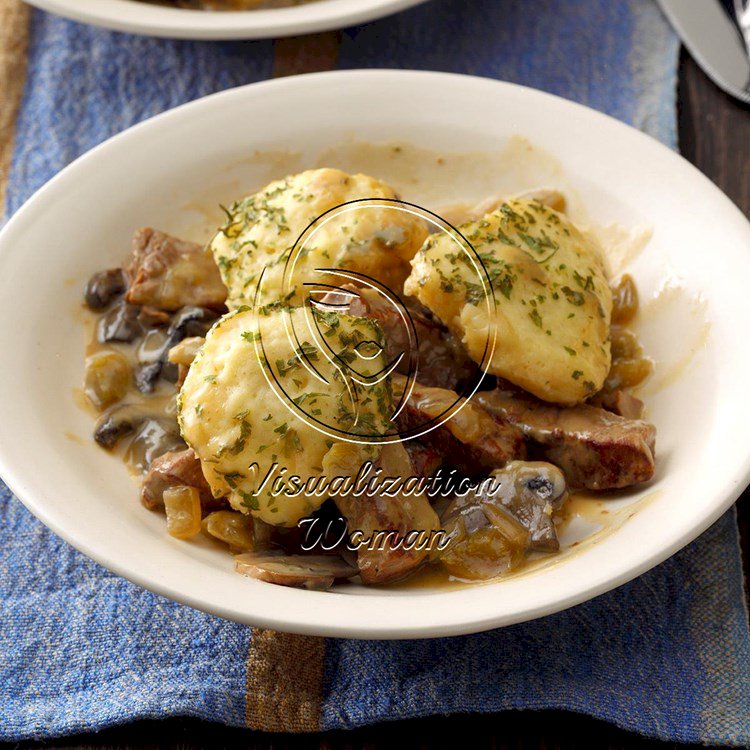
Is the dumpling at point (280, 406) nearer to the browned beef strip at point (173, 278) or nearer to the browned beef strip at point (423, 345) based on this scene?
the browned beef strip at point (423, 345)

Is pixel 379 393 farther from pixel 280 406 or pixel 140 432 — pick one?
pixel 140 432

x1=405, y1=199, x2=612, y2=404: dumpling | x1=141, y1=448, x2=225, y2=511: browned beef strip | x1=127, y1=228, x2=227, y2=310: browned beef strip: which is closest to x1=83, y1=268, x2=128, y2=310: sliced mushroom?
x1=127, y1=228, x2=227, y2=310: browned beef strip

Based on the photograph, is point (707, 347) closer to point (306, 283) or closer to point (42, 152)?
point (306, 283)

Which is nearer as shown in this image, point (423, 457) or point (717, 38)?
point (423, 457)

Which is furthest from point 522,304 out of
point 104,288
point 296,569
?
point 104,288

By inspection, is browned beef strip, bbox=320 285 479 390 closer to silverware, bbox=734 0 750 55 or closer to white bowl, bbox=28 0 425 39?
white bowl, bbox=28 0 425 39

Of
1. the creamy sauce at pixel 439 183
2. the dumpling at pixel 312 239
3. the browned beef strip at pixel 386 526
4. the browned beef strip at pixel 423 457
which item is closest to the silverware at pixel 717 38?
the creamy sauce at pixel 439 183
